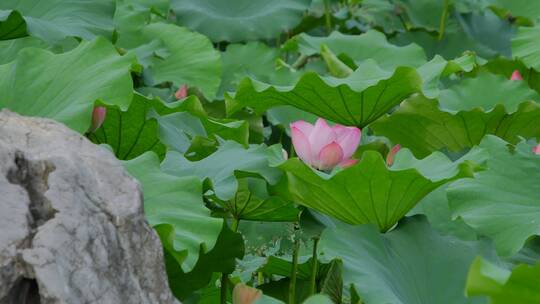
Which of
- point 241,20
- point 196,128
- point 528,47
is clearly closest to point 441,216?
point 196,128

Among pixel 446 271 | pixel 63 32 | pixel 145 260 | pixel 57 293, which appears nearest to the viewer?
pixel 57 293

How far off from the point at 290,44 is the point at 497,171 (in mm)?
1637

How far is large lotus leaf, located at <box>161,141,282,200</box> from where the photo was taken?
169 cm

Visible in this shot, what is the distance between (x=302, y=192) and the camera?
168 centimetres

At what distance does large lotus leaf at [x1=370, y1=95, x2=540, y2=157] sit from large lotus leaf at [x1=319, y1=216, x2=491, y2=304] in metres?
0.63

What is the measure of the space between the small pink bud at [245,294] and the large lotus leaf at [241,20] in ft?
7.47

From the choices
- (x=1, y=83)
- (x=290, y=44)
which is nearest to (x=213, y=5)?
(x=290, y=44)

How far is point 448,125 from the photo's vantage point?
7.81 ft

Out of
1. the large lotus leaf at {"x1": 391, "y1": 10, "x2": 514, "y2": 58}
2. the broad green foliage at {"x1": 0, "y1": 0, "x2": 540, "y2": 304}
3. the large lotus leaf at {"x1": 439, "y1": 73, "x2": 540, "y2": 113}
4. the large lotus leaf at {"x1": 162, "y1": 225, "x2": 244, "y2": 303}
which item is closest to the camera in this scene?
the broad green foliage at {"x1": 0, "y1": 0, "x2": 540, "y2": 304}

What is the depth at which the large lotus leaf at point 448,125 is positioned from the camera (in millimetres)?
2348

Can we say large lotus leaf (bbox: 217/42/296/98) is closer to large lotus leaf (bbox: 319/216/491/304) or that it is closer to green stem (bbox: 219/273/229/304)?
green stem (bbox: 219/273/229/304)

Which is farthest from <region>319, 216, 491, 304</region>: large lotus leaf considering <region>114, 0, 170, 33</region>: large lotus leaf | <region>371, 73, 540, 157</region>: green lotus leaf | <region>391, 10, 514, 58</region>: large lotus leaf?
<region>391, 10, 514, 58</region>: large lotus leaf

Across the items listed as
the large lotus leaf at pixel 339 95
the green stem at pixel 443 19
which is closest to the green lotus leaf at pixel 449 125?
the large lotus leaf at pixel 339 95

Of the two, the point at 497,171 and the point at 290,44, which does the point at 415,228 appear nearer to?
the point at 497,171
